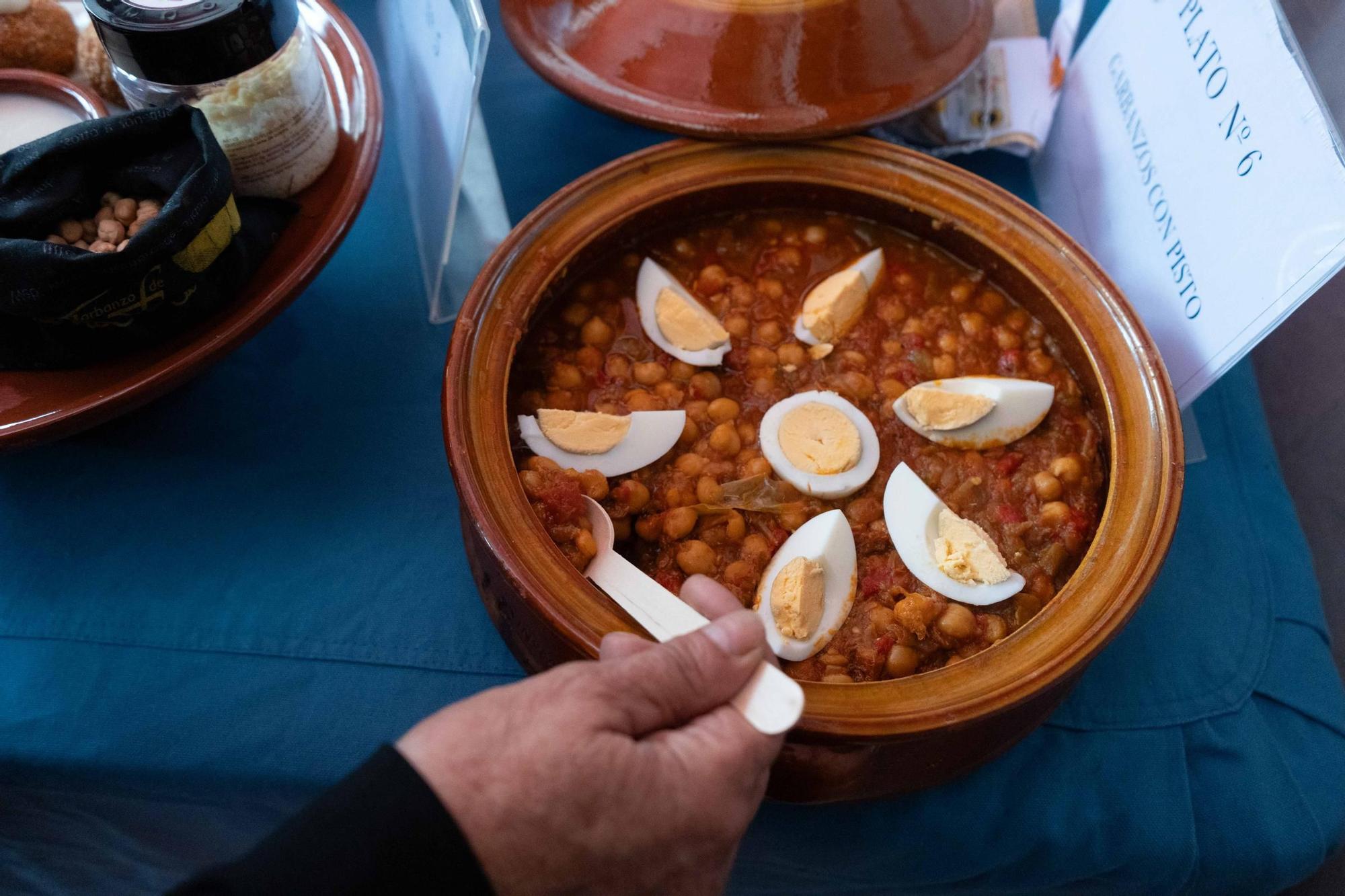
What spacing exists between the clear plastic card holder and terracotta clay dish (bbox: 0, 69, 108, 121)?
16.5 inches

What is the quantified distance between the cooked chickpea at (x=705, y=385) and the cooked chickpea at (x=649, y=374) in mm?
47

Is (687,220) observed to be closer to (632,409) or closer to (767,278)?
(767,278)

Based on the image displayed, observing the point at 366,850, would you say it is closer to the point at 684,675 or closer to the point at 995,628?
the point at 684,675

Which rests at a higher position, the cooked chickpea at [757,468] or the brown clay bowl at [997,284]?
the brown clay bowl at [997,284]

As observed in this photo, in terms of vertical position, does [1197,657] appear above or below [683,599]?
below

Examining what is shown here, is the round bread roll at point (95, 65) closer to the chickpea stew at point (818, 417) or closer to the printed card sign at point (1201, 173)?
the chickpea stew at point (818, 417)

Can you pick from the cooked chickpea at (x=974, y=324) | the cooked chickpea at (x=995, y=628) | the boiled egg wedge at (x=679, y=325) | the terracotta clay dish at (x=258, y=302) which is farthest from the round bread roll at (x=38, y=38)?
the cooked chickpea at (x=995, y=628)

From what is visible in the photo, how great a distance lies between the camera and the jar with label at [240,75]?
1012 millimetres

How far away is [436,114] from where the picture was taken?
1.23 meters

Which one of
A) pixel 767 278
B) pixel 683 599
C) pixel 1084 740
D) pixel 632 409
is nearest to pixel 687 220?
pixel 767 278

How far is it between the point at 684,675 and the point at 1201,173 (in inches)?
41.4

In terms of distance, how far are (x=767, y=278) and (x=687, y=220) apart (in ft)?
0.52

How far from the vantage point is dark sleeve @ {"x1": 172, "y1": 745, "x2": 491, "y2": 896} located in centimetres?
62

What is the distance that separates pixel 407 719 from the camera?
3.74ft
